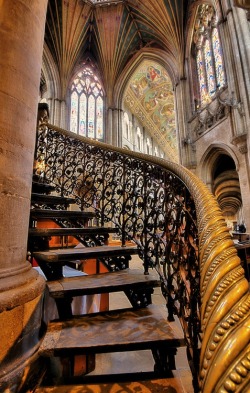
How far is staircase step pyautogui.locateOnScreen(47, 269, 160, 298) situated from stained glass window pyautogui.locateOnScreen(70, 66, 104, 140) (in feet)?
40.5

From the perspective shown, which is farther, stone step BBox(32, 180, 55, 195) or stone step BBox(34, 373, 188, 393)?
stone step BBox(32, 180, 55, 195)

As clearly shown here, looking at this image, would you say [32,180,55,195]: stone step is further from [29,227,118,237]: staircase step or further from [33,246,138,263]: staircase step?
[33,246,138,263]: staircase step

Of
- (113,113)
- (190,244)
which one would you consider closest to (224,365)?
(190,244)

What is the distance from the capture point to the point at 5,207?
1312 mm

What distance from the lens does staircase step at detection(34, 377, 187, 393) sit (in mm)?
1184

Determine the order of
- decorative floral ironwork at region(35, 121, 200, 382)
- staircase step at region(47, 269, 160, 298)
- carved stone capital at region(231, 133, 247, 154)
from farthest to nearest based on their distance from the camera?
carved stone capital at region(231, 133, 247, 154) < staircase step at region(47, 269, 160, 298) < decorative floral ironwork at region(35, 121, 200, 382)

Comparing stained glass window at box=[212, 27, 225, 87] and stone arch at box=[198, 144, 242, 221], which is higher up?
stained glass window at box=[212, 27, 225, 87]

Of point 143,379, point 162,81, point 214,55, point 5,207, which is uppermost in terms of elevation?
point 162,81

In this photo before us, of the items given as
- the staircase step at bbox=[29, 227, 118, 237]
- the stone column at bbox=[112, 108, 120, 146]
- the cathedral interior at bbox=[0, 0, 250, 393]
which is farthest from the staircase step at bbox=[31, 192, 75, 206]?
the stone column at bbox=[112, 108, 120, 146]

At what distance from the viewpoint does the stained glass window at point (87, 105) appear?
13.2 m

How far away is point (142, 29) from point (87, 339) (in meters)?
16.4

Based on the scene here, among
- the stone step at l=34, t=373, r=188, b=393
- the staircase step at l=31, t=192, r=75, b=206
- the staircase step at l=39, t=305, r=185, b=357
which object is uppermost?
the staircase step at l=31, t=192, r=75, b=206

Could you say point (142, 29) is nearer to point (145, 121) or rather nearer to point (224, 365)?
point (145, 121)

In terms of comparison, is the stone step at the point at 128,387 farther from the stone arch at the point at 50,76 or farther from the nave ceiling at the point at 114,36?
the stone arch at the point at 50,76
